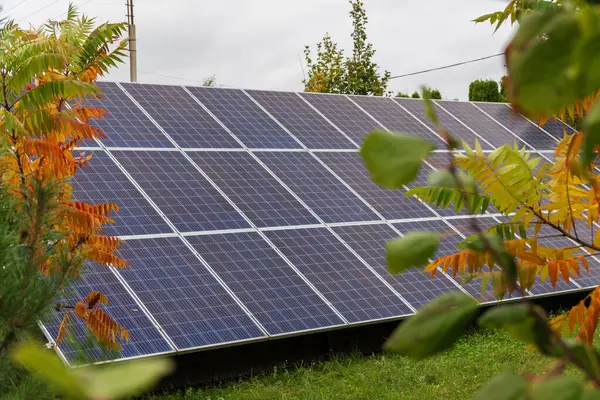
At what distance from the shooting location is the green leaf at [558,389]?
0.62 m

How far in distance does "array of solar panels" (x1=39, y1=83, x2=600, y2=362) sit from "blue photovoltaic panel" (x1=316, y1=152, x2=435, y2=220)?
3 centimetres

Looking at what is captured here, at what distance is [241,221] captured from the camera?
1044 cm

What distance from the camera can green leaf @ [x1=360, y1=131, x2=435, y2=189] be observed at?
694 millimetres

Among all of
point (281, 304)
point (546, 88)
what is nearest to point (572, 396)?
point (546, 88)

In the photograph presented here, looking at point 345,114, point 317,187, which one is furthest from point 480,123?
point 317,187

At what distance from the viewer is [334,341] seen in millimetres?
9750

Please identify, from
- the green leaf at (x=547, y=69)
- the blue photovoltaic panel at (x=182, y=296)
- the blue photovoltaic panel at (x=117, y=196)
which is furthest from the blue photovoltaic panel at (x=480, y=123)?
the green leaf at (x=547, y=69)

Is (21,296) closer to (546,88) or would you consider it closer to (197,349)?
(546,88)

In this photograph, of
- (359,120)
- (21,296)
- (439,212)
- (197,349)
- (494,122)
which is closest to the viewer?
(21,296)

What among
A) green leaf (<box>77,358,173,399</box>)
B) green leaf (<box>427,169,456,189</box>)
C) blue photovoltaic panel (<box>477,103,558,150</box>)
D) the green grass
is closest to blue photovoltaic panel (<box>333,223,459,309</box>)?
the green grass

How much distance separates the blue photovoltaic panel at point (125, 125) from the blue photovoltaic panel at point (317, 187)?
5.13 ft

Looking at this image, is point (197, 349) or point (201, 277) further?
point (201, 277)

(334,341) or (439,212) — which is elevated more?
(439,212)

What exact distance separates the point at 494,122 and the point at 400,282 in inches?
272
